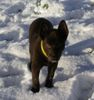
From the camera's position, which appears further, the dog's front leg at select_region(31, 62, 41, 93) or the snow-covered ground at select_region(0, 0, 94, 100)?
the snow-covered ground at select_region(0, 0, 94, 100)

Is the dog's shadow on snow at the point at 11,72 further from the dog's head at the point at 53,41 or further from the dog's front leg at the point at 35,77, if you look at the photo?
the dog's head at the point at 53,41

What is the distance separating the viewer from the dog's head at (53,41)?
4777mm

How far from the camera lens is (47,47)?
483 cm

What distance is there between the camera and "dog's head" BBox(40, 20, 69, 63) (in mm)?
4777

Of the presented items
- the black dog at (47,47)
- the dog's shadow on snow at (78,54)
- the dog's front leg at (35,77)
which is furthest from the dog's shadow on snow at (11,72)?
the dog's shadow on snow at (78,54)

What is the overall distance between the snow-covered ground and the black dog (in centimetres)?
21

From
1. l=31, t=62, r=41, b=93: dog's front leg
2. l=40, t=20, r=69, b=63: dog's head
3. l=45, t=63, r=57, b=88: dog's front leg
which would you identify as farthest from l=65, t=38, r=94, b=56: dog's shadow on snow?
l=40, t=20, r=69, b=63: dog's head

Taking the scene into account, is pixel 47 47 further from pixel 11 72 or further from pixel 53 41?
pixel 11 72

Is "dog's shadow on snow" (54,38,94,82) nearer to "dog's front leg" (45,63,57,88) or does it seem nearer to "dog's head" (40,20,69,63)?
"dog's front leg" (45,63,57,88)

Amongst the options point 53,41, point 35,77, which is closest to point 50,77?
point 35,77

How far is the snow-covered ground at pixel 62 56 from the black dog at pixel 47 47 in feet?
0.68

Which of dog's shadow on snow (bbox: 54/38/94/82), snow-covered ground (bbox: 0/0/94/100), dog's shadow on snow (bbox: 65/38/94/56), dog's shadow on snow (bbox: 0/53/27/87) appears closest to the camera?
snow-covered ground (bbox: 0/0/94/100)

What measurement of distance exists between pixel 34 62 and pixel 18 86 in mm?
486

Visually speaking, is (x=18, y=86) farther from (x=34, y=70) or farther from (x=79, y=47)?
(x=79, y=47)
